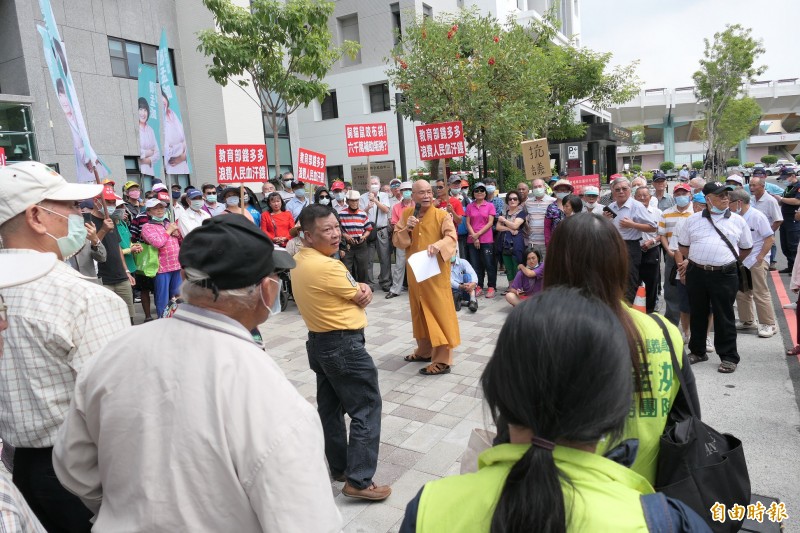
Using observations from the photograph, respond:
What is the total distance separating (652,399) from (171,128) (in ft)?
28.8

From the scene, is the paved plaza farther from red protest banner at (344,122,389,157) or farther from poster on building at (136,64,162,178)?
red protest banner at (344,122,389,157)

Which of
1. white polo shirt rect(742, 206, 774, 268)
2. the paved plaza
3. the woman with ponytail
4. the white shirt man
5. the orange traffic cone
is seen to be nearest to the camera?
the woman with ponytail

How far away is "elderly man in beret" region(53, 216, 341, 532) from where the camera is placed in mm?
1299

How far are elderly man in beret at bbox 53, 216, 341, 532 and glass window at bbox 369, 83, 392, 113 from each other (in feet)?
82.3

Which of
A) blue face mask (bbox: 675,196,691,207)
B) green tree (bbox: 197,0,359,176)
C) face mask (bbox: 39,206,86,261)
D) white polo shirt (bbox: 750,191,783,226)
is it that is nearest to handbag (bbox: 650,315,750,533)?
face mask (bbox: 39,206,86,261)

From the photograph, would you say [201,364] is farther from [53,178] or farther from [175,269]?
[175,269]

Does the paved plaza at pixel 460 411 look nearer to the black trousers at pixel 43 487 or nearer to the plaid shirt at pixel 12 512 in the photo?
the black trousers at pixel 43 487

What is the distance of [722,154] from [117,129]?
50.4 metres

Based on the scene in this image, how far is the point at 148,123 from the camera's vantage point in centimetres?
866

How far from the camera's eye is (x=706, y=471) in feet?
5.68

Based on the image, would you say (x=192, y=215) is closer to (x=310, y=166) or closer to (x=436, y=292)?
(x=310, y=166)

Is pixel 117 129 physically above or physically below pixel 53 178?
above

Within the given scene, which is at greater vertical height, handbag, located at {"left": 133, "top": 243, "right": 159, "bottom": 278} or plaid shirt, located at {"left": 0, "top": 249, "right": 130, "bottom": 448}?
plaid shirt, located at {"left": 0, "top": 249, "right": 130, "bottom": 448}

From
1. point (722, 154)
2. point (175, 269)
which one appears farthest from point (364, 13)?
point (722, 154)
